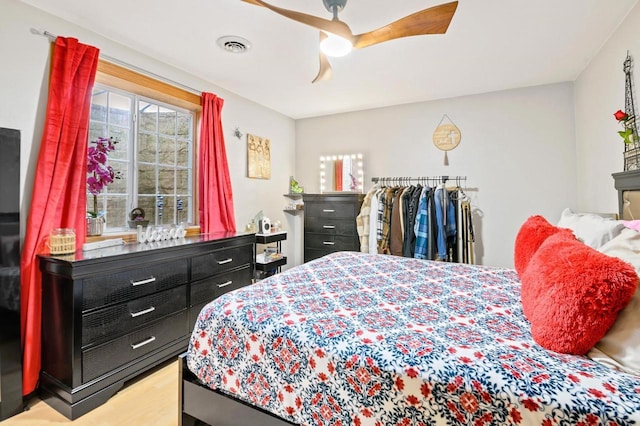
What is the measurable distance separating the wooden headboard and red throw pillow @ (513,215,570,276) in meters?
0.49

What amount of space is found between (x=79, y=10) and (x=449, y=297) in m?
2.89

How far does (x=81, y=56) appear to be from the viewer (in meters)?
2.06

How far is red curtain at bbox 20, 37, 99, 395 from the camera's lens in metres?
1.83

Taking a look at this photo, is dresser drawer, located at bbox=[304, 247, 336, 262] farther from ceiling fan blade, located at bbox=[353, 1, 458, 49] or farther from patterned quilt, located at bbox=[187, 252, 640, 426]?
ceiling fan blade, located at bbox=[353, 1, 458, 49]

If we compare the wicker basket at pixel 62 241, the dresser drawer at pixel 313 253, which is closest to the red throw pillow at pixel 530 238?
the dresser drawer at pixel 313 253

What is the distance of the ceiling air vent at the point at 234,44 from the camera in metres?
2.30

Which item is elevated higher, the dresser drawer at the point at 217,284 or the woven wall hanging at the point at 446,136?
the woven wall hanging at the point at 446,136

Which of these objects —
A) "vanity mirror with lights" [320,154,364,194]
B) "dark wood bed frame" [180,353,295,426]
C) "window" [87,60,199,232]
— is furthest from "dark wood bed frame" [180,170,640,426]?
"vanity mirror with lights" [320,154,364,194]

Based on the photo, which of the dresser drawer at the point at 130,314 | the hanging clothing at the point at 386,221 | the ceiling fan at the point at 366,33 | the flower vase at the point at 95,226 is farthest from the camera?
the hanging clothing at the point at 386,221

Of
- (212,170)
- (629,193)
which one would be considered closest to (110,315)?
(212,170)

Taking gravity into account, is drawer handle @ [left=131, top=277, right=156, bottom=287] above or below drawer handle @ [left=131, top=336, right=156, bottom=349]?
above

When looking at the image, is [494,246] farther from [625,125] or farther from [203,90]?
[203,90]

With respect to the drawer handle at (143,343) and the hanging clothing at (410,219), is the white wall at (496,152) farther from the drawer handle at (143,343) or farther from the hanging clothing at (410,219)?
the drawer handle at (143,343)

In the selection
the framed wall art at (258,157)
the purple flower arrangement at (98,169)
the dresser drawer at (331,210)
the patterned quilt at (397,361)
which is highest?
the framed wall art at (258,157)
